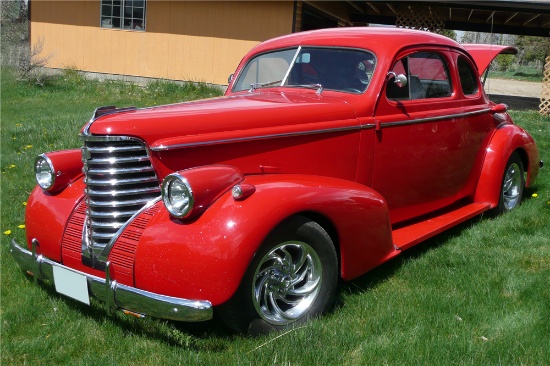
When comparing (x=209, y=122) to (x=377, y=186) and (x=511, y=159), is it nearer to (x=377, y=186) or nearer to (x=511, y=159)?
(x=377, y=186)

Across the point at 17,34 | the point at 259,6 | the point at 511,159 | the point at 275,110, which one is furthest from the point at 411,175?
the point at 17,34

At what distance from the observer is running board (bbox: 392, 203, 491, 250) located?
4.21 m

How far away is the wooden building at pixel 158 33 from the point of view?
1416cm

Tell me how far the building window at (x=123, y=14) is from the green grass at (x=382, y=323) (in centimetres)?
1100

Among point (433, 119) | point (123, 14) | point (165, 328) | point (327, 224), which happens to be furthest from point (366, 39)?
point (123, 14)

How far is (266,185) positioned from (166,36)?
41.1ft

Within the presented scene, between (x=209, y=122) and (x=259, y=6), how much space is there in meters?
11.4

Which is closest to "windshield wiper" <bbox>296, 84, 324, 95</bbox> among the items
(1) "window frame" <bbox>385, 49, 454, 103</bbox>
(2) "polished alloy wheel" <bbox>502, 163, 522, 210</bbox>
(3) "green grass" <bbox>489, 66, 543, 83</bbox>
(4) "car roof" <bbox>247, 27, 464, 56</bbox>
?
(4) "car roof" <bbox>247, 27, 464, 56</bbox>

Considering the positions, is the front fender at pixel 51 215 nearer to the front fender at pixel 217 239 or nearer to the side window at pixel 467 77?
the front fender at pixel 217 239

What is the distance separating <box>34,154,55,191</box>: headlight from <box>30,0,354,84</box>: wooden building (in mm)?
10722

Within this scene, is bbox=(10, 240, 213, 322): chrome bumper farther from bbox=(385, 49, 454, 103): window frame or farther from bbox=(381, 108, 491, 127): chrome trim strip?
bbox=(385, 49, 454, 103): window frame

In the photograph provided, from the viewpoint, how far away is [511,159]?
566cm

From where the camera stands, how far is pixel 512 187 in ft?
19.3

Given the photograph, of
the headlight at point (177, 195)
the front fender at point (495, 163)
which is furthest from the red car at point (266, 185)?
the front fender at point (495, 163)
